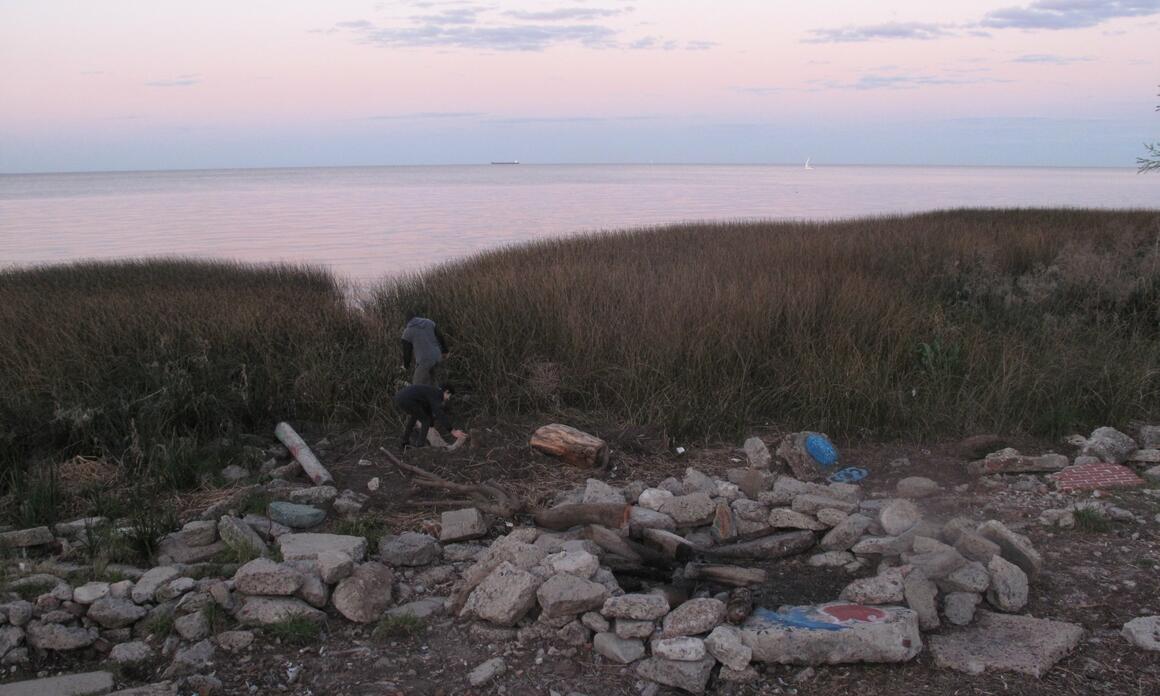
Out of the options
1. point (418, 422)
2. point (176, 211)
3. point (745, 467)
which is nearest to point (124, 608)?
point (418, 422)

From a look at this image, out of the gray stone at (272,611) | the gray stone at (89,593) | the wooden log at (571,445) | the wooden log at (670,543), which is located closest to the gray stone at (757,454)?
the wooden log at (571,445)

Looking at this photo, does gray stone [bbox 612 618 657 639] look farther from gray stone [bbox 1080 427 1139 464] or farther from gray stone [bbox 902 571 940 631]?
gray stone [bbox 1080 427 1139 464]

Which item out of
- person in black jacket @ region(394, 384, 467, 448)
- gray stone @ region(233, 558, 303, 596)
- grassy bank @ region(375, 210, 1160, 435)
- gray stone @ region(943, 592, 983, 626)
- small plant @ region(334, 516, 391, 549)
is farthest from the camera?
grassy bank @ region(375, 210, 1160, 435)

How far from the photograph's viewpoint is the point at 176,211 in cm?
3925

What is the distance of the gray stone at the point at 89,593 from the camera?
160 inches

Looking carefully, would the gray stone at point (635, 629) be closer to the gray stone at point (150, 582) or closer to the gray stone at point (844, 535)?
the gray stone at point (844, 535)

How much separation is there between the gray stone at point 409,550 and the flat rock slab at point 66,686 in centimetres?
141

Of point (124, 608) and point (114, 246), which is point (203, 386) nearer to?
point (124, 608)

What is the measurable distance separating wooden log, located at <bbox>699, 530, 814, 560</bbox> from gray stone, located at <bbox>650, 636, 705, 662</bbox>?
1.03m

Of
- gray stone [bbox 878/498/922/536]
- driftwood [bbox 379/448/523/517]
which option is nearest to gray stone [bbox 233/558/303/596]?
driftwood [bbox 379/448/523/517]

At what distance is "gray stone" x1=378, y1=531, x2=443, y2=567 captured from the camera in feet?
15.2

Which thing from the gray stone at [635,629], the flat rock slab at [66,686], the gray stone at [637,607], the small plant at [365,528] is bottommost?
the small plant at [365,528]

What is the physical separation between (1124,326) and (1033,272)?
2.83m

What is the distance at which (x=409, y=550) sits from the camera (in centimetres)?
465
